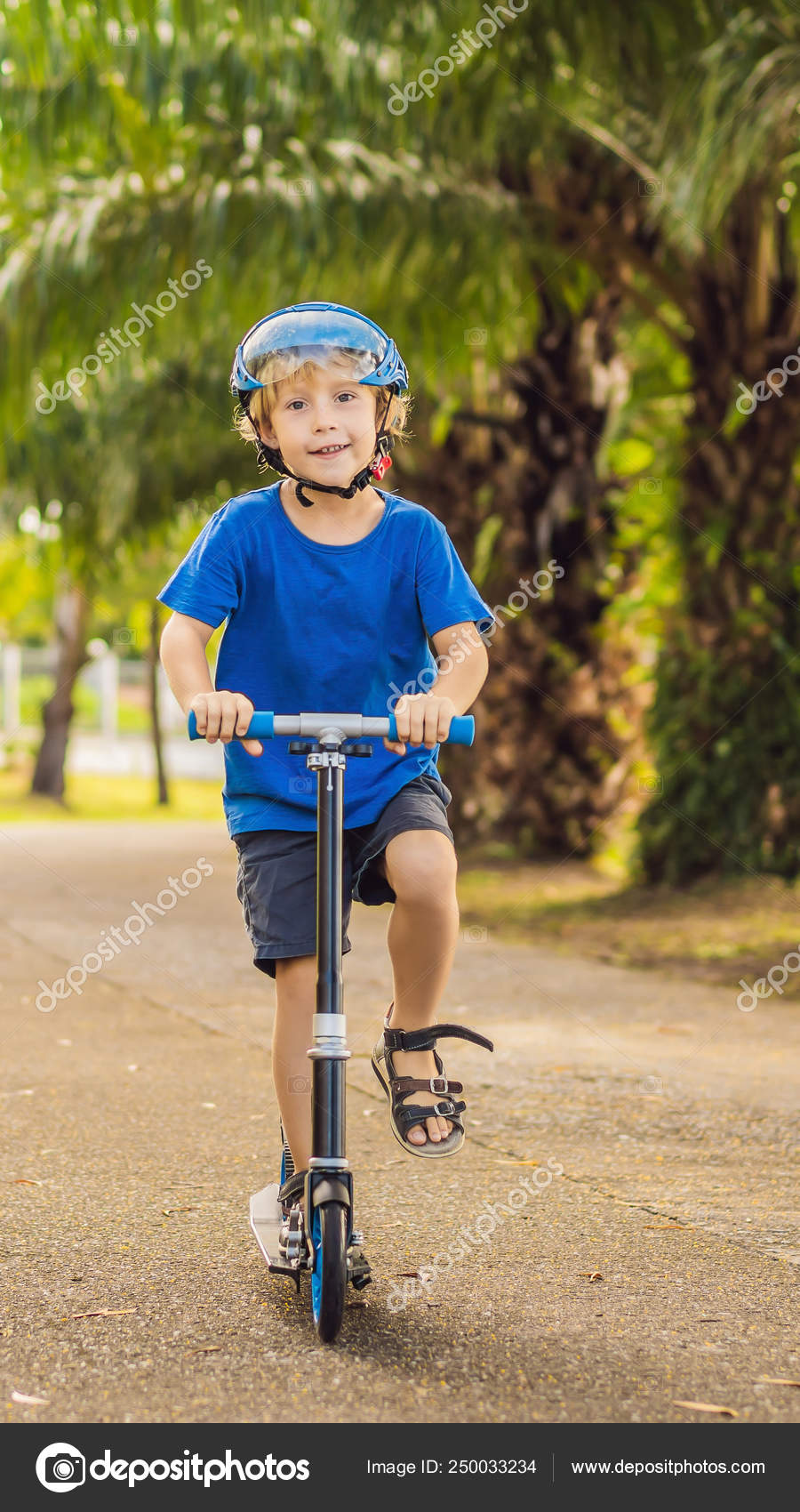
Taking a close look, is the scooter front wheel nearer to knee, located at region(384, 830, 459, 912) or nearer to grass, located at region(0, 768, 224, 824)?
knee, located at region(384, 830, 459, 912)

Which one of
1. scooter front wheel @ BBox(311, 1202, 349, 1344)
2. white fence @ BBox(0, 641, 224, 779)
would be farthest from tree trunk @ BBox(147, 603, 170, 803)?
scooter front wheel @ BBox(311, 1202, 349, 1344)

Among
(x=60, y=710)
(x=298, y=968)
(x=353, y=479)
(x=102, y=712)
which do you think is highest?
(x=353, y=479)

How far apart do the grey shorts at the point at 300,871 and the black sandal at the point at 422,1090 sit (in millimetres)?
213

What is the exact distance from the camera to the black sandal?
9.46 feet

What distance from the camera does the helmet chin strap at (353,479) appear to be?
2.96 meters

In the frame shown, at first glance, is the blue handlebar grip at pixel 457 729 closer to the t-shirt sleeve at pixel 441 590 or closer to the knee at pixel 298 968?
the t-shirt sleeve at pixel 441 590

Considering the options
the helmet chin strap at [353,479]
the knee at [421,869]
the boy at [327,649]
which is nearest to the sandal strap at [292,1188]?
the boy at [327,649]

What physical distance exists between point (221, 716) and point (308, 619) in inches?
16.4

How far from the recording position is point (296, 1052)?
2971 mm

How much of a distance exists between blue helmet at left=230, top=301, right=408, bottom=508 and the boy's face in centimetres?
2

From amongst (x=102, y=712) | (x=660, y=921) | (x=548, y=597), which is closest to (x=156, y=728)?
(x=102, y=712)
